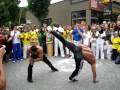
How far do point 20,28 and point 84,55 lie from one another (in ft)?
25.3

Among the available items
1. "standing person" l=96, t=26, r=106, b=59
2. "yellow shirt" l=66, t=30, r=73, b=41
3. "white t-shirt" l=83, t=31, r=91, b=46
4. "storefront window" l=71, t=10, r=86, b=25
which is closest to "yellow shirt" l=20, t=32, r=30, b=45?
"yellow shirt" l=66, t=30, r=73, b=41

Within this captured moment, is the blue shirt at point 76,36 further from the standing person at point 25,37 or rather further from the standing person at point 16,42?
the standing person at point 16,42

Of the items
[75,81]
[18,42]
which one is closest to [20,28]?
[18,42]

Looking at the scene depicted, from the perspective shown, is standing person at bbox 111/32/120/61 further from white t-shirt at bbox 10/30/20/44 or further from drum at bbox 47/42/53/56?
white t-shirt at bbox 10/30/20/44

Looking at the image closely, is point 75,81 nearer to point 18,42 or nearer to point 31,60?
point 31,60

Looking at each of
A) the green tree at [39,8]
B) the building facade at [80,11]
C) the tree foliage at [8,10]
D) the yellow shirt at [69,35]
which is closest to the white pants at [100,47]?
the yellow shirt at [69,35]

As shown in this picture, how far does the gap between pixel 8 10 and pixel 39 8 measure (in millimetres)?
3337

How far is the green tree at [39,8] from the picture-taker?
1510 inches

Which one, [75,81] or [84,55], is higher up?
[84,55]

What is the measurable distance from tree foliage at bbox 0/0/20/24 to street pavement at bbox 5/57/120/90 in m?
21.5

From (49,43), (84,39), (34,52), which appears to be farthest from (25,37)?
(34,52)

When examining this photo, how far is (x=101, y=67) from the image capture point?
13.5 meters

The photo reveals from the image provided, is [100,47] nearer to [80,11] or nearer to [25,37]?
[25,37]

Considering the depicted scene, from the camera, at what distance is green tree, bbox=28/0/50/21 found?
126ft
